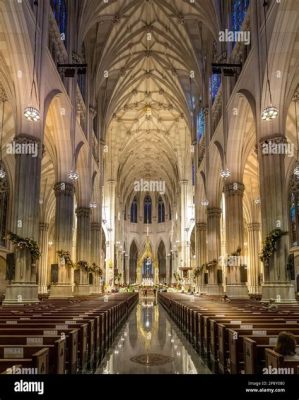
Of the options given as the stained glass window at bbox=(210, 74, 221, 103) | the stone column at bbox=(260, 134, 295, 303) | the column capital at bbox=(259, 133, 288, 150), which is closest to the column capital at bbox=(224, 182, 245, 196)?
the stone column at bbox=(260, 134, 295, 303)

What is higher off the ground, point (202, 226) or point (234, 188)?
point (234, 188)

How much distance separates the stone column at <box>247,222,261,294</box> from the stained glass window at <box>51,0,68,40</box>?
2434cm

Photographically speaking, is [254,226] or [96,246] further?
[254,226]

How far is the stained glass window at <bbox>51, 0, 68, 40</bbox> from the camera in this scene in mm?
21844

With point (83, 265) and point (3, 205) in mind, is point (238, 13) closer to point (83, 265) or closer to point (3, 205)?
point (83, 265)

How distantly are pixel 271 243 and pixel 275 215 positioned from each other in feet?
4.07

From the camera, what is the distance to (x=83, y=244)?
29.5 metres

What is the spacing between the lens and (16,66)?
50.6ft

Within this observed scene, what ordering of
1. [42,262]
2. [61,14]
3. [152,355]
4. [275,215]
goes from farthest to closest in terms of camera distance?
[42,262]
[61,14]
[275,215]
[152,355]

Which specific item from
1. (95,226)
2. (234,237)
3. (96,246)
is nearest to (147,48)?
(95,226)

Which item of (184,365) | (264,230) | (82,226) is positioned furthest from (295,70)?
(82,226)

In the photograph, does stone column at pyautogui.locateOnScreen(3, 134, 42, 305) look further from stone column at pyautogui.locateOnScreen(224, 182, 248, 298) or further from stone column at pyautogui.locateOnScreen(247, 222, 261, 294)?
stone column at pyautogui.locateOnScreen(247, 222, 261, 294)

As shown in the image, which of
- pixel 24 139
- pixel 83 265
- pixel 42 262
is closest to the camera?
pixel 24 139

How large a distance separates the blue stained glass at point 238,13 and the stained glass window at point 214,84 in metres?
4.61
